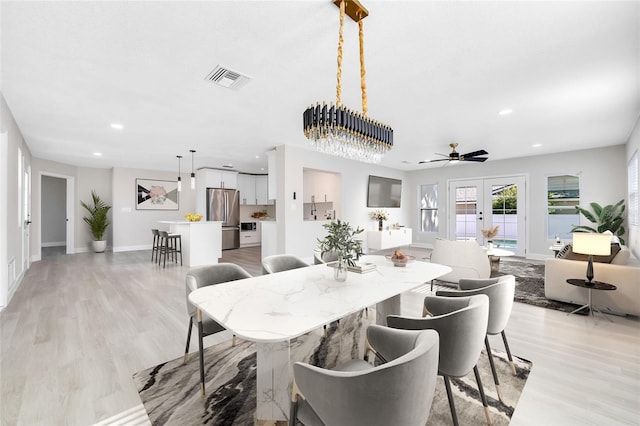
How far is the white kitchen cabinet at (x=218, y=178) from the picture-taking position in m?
8.45

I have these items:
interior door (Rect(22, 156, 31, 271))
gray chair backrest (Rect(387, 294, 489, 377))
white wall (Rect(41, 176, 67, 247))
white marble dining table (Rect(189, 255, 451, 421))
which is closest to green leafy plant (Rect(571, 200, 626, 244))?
white marble dining table (Rect(189, 255, 451, 421))

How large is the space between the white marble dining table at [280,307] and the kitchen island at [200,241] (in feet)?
15.0

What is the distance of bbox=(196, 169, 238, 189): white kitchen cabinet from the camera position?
8453 millimetres

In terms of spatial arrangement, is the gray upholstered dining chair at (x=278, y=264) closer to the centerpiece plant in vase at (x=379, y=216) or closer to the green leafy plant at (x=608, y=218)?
the centerpiece plant in vase at (x=379, y=216)

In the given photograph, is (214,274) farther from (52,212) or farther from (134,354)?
(52,212)

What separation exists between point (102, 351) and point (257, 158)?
532cm

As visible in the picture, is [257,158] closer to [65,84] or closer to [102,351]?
[65,84]

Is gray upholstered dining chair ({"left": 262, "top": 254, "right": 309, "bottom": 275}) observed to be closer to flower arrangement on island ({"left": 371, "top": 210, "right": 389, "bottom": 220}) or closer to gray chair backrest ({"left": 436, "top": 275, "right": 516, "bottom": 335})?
gray chair backrest ({"left": 436, "top": 275, "right": 516, "bottom": 335})

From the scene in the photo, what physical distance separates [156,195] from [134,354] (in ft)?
25.5

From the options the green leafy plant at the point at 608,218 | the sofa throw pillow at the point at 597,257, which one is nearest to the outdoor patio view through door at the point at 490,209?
the green leafy plant at the point at 608,218

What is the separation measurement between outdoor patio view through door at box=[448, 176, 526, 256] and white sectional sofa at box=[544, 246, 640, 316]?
407 centimetres

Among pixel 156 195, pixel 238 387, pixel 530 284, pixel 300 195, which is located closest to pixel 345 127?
pixel 238 387

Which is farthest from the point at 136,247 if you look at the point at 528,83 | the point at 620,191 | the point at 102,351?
the point at 620,191

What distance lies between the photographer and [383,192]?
27.0 ft
